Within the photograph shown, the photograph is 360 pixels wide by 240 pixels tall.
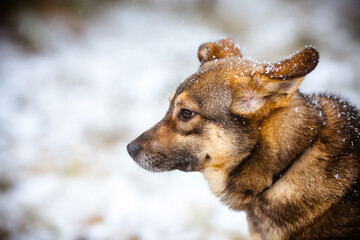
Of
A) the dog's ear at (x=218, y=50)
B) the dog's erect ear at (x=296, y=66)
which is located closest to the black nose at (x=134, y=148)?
the dog's ear at (x=218, y=50)

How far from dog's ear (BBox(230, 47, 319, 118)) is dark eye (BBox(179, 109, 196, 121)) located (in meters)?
0.38

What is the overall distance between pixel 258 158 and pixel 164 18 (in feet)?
24.3

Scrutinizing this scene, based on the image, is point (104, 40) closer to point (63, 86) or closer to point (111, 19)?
point (111, 19)

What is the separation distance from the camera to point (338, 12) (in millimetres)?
8375

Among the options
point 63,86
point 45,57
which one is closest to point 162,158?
point 63,86

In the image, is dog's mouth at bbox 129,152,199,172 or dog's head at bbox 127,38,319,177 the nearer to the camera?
dog's head at bbox 127,38,319,177

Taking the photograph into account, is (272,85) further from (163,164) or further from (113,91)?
(113,91)

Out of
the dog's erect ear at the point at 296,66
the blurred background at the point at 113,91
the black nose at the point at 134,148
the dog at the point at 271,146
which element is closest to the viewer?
the dog's erect ear at the point at 296,66

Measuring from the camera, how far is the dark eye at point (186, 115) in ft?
8.71

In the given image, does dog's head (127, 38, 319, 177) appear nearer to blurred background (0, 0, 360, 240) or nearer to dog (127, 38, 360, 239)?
dog (127, 38, 360, 239)

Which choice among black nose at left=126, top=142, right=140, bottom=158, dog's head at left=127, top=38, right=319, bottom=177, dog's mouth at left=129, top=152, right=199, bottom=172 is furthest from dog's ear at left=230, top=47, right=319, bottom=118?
black nose at left=126, top=142, right=140, bottom=158

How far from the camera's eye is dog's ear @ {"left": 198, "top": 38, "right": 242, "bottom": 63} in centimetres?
317

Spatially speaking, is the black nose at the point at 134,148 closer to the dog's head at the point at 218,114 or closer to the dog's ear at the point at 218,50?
the dog's head at the point at 218,114

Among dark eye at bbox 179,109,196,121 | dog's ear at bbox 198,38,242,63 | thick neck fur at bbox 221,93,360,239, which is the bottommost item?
thick neck fur at bbox 221,93,360,239
